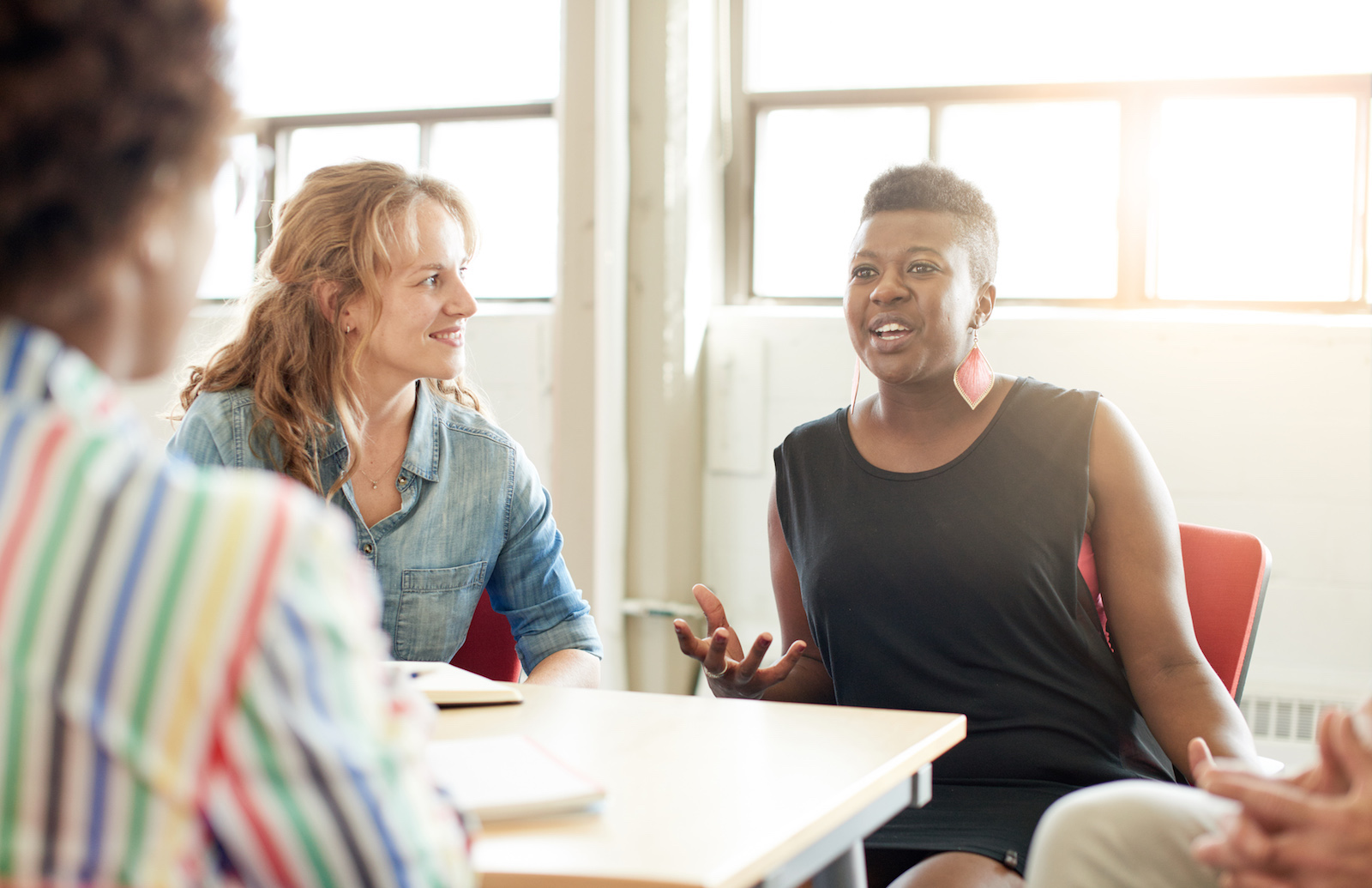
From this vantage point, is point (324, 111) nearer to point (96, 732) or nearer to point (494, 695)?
point (494, 695)

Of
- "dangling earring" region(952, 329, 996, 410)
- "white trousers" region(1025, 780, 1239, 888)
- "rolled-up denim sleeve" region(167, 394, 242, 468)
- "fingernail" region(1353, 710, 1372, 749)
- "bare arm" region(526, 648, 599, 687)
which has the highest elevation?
"dangling earring" region(952, 329, 996, 410)

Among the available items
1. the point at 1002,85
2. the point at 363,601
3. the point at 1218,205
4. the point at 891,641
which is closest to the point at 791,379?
the point at 1002,85

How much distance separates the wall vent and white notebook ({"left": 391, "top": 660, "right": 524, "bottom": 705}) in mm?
2083

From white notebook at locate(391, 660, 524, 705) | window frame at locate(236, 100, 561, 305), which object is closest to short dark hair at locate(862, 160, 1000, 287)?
white notebook at locate(391, 660, 524, 705)

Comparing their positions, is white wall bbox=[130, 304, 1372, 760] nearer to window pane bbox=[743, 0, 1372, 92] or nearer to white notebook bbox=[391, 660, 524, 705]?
window pane bbox=[743, 0, 1372, 92]

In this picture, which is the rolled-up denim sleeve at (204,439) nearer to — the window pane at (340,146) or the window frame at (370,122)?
the window frame at (370,122)

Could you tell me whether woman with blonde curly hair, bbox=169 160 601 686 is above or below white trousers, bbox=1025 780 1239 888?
above

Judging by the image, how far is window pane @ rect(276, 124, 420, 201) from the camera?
3.62 meters

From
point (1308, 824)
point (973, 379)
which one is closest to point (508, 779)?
point (1308, 824)

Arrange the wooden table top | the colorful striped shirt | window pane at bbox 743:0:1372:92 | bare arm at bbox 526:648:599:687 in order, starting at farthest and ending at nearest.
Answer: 1. window pane at bbox 743:0:1372:92
2. bare arm at bbox 526:648:599:687
3. the wooden table top
4. the colorful striped shirt

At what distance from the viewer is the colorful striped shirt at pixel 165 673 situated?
0.49 m

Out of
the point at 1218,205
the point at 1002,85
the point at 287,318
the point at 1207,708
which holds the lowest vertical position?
the point at 1207,708

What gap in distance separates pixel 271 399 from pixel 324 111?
2.28m

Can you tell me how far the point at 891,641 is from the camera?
63.4 inches
